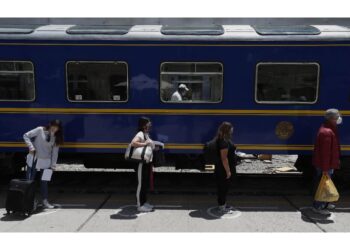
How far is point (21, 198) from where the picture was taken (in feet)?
20.2

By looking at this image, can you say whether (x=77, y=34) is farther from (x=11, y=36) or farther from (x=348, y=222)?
(x=348, y=222)

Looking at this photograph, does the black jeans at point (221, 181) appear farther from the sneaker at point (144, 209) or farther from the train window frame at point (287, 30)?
the train window frame at point (287, 30)

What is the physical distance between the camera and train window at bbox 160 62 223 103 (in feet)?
23.6

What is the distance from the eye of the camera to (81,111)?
733 cm

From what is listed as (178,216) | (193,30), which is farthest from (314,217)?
(193,30)

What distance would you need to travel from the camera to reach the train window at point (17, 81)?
7.34 metres

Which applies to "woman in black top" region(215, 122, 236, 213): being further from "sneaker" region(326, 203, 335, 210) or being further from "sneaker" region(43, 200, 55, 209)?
"sneaker" region(43, 200, 55, 209)

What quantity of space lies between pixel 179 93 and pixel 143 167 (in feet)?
5.66

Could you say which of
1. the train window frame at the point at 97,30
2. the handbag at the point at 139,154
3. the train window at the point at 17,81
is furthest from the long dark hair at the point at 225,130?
the train window at the point at 17,81

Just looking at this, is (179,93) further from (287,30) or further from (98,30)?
(287,30)

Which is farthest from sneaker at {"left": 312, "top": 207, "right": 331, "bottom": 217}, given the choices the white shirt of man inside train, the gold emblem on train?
the white shirt of man inside train

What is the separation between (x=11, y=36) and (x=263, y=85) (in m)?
5.15

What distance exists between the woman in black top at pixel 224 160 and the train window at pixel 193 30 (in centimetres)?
212

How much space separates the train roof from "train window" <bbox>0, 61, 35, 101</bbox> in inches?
22.6
